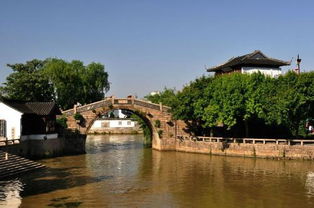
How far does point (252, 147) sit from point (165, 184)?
16689mm

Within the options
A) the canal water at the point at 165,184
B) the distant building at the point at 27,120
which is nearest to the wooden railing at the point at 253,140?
the canal water at the point at 165,184

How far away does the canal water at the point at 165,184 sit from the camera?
74.1 feet

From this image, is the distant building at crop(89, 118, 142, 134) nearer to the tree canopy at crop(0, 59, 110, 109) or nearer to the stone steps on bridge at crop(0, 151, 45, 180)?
the tree canopy at crop(0, 59, 110, 109)

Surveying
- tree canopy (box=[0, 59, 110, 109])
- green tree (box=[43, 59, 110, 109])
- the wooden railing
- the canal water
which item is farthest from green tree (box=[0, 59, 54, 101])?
the wooden railing

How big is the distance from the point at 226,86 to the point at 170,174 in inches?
602

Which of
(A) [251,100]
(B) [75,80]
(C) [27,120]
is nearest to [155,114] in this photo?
(A) [251,100]

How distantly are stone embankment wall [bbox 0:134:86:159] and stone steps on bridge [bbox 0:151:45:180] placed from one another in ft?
9.32

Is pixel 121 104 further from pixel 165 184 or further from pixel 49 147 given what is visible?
pixel 165 184

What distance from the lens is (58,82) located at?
227 ft

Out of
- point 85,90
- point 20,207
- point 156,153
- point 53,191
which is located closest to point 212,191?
point 53,191

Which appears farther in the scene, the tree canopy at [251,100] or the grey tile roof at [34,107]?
the grey tile roof at [34,107]

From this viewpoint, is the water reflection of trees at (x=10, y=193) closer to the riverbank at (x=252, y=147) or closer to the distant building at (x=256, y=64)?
the riverbank at (x=252, y=147)

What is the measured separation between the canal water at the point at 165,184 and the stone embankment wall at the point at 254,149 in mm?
1244

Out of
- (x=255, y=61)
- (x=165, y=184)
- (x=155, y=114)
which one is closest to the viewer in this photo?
(x=165, y=184)
